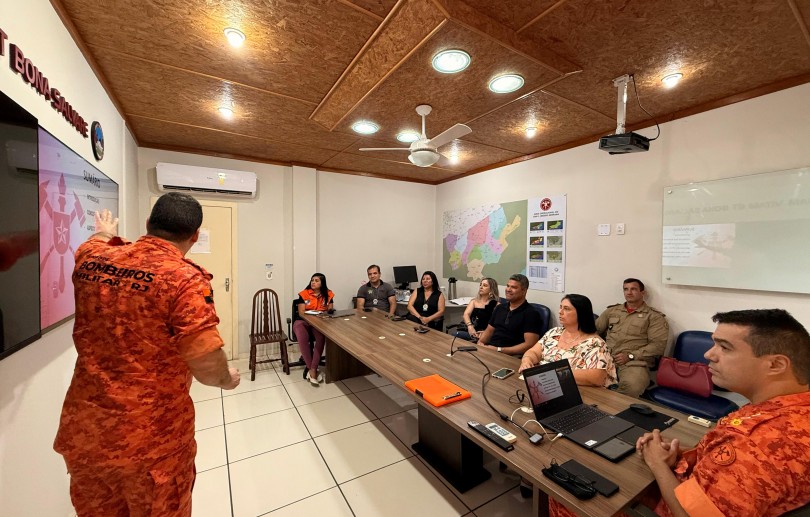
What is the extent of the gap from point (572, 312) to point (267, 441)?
253 cm

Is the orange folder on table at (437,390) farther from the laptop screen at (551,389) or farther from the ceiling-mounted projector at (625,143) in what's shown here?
the ceiling-mounted projector at (625,143)

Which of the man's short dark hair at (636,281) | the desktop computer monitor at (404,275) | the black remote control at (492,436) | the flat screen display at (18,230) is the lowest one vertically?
the black remote control at (492,436)

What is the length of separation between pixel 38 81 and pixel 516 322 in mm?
3432

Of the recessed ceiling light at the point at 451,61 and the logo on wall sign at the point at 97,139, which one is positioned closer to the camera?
the recessed ceiling light at the point at 451,61

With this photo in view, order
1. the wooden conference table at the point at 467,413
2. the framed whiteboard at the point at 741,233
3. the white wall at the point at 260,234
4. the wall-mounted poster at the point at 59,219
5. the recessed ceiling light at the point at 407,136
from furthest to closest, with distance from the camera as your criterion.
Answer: the white wall at the point at 260,234, the recessed ceiling light at the point at 407,136, the framed whiteboard at the point at 741,233, the wall-mounted poster at the point at 59,219, the wooden conference table at the point at 467,413

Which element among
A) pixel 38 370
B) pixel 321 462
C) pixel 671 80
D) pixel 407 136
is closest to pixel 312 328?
pixel 321 462

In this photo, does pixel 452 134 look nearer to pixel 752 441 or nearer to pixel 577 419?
pixel 577 419

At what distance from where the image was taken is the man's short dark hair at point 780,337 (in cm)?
101

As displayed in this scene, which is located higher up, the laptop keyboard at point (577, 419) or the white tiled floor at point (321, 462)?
the laptop keyboard at point (577, 419)

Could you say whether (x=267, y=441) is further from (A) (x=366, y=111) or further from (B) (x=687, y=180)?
(B) (x=687, y=180)

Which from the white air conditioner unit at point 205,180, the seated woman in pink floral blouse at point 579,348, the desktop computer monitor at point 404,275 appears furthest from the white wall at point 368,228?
the seated woman in pink floral blouse at point 579,348

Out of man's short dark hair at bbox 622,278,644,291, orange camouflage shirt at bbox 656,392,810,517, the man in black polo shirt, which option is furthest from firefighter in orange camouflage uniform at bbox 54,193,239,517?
man's short dark hair at bbox 622,278,644,291

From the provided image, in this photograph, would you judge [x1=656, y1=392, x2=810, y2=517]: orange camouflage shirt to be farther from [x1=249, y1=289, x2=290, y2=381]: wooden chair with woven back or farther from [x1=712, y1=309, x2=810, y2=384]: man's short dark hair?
[x1=249, y1=289, x2=290, y2=381]: wooden chair with woven back

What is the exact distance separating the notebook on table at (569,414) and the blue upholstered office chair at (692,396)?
1.13 m
